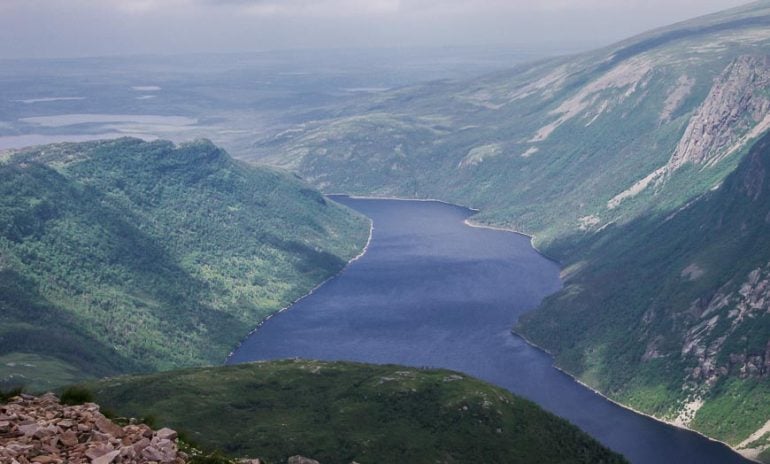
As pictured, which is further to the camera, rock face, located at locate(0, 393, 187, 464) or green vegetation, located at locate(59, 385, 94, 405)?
green vegetation, located at locate(59, 385, 94, 405)

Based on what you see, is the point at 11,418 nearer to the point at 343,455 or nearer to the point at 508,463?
the point at 343,455

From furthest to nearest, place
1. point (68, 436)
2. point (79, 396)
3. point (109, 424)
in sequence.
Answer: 1. point (79, 396)
2. point (109, 424)
3. point (68, 436)

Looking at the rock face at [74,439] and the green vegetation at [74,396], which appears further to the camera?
the green vegetation at [74,396]

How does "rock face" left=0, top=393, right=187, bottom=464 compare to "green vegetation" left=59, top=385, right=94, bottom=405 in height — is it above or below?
above

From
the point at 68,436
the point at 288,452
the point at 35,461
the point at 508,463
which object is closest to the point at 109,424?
the point at 68,436

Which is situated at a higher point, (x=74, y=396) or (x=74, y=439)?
(x=74, y=439)

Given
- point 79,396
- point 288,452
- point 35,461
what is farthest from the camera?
point 288,452

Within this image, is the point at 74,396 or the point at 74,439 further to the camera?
the point at 74,396

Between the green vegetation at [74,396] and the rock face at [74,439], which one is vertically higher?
the rock face at [74,439]
